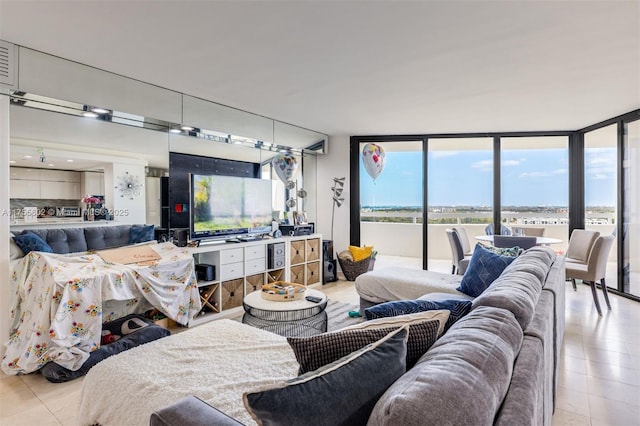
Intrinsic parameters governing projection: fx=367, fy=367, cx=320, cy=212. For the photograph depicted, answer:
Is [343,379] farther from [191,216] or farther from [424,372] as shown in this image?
[191,216]

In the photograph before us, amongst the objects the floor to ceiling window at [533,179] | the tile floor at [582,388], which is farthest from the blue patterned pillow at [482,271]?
the floor to ceiling window at [533,179]

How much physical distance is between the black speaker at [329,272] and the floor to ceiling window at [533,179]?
9.47ft

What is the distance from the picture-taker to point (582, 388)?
8.15 ft

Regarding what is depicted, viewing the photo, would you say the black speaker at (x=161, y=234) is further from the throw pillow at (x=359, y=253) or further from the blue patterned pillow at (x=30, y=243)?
the throw pillow at (x=359, y=253)

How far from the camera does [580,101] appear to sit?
4090 mm

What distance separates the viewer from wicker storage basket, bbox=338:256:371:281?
5738 mm

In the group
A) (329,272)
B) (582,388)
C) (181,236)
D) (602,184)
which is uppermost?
(602,184)

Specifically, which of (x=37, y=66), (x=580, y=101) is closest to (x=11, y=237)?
(x=37, y=66)

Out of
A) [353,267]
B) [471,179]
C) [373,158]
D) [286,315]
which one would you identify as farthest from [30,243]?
[471,179]

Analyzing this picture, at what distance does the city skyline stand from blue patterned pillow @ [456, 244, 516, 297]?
10.2 ft

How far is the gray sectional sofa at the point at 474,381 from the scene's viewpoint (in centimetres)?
76

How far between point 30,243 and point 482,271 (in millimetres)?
3632

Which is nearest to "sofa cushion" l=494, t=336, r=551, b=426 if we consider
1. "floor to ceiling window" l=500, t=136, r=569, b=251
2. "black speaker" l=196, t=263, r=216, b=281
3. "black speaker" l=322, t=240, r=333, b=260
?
"black speaker" l=196, t=263, r=216, b=281

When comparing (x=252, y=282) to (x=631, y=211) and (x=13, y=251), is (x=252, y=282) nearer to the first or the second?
(x=13, y=251)
